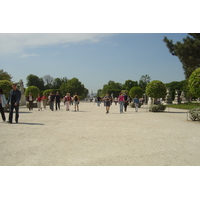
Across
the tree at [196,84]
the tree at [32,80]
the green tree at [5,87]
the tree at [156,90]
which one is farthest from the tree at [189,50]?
the tree at [32,80]

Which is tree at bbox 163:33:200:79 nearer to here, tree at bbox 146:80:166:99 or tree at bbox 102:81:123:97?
tree at bbox 146:80:166:99

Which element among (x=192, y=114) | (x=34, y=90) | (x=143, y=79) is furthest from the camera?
(x=143, y=79)

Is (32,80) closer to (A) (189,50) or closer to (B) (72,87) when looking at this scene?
(B) (72,87)

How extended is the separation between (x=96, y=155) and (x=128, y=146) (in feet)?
4.03

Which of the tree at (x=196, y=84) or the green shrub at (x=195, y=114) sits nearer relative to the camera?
the green shrub at (x=195, y=114)

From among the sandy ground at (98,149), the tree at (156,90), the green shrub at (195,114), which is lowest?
the sandy ground at (98,149)

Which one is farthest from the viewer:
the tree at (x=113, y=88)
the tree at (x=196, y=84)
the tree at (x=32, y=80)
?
the tree at (x=113, y=88)

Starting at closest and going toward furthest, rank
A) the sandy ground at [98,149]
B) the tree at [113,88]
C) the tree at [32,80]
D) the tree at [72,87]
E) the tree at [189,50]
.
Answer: the sandy ground at [98,149] < the tree at [189,50] < the tree at [32,80] < the tree at [72,87] < the tree at [113,88]

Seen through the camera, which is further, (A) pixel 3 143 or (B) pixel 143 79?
(B) pixel 143 79

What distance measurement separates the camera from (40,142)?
639 centimetres

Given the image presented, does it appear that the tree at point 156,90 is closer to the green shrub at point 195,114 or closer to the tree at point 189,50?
the green shrub at point 195,114

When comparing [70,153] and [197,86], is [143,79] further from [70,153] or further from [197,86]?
[70,153]

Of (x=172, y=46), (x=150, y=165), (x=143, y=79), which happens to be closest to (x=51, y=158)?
(x=150, y=165)

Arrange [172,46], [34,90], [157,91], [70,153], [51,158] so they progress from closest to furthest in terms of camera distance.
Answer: [51,158] < [70,153] < [157,91] < [172,46] < [34,90]
